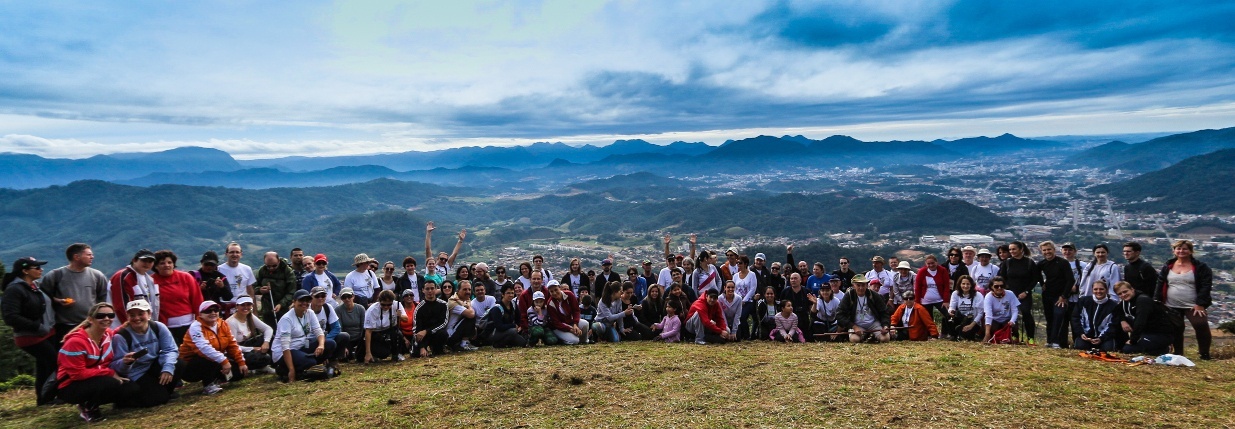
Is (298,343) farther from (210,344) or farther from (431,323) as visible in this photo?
(431,323)

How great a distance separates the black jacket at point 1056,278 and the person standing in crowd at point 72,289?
16.3 metres

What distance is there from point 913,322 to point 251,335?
40.3 feet

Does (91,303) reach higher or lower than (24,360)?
higher

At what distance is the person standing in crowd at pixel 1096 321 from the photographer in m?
9.34

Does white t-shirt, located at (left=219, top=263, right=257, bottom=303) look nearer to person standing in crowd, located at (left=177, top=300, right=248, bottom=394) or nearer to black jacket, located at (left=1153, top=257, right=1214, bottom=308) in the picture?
person standing in crowd, located at (left=177, top=300, right=248, bottom=394)

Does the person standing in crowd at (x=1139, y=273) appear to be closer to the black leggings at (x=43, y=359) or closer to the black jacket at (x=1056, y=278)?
the black jacket at (x=1056, y=278)

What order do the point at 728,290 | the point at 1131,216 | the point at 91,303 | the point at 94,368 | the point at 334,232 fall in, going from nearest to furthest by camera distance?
the point at 94,368 → the point at 91,303 → the point at 728,290 → the point at 1131,216 → the point at 334,232

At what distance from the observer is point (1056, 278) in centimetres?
1074

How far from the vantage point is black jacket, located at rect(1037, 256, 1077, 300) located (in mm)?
10578

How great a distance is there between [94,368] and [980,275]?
1491 centimetres

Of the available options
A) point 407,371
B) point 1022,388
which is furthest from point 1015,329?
point 407,371

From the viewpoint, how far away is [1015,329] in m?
10.6

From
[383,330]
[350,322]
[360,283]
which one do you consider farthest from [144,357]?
[360,283]

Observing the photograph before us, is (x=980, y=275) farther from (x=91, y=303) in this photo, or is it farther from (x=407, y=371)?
(x=91, y=303)
